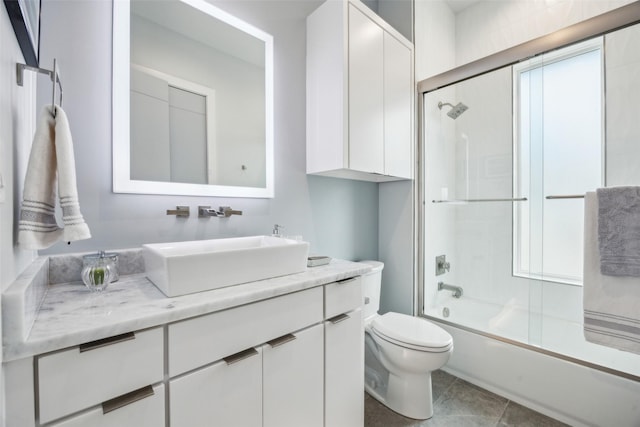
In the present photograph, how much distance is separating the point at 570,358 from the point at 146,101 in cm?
248

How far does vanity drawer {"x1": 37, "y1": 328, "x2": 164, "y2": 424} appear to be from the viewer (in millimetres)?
621

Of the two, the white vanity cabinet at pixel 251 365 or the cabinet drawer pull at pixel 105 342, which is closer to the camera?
the cabinet drawer pull at pixel 105 342

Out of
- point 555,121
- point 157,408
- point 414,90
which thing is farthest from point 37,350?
point 555,121

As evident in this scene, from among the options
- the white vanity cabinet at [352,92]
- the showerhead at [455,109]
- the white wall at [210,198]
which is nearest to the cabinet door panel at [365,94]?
the white vanity cabinet at [352,92]

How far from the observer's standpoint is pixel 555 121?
1.94 m

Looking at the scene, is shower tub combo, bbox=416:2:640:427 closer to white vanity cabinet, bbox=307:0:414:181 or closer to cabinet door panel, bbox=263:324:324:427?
white vanity cabinet, bbox=307:0:414:181

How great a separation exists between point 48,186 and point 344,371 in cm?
127

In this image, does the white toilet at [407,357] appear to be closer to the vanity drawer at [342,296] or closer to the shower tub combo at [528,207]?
the vanity drawer at [342,296]

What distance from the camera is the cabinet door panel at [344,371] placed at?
1212mm

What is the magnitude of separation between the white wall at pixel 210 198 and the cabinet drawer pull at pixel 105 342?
0.56 m

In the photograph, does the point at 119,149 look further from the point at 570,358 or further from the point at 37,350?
the point at 570,358

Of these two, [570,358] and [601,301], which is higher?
[601,301]

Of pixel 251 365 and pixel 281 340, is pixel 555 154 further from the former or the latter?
pixel 251 365

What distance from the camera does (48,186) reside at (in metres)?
0.77
